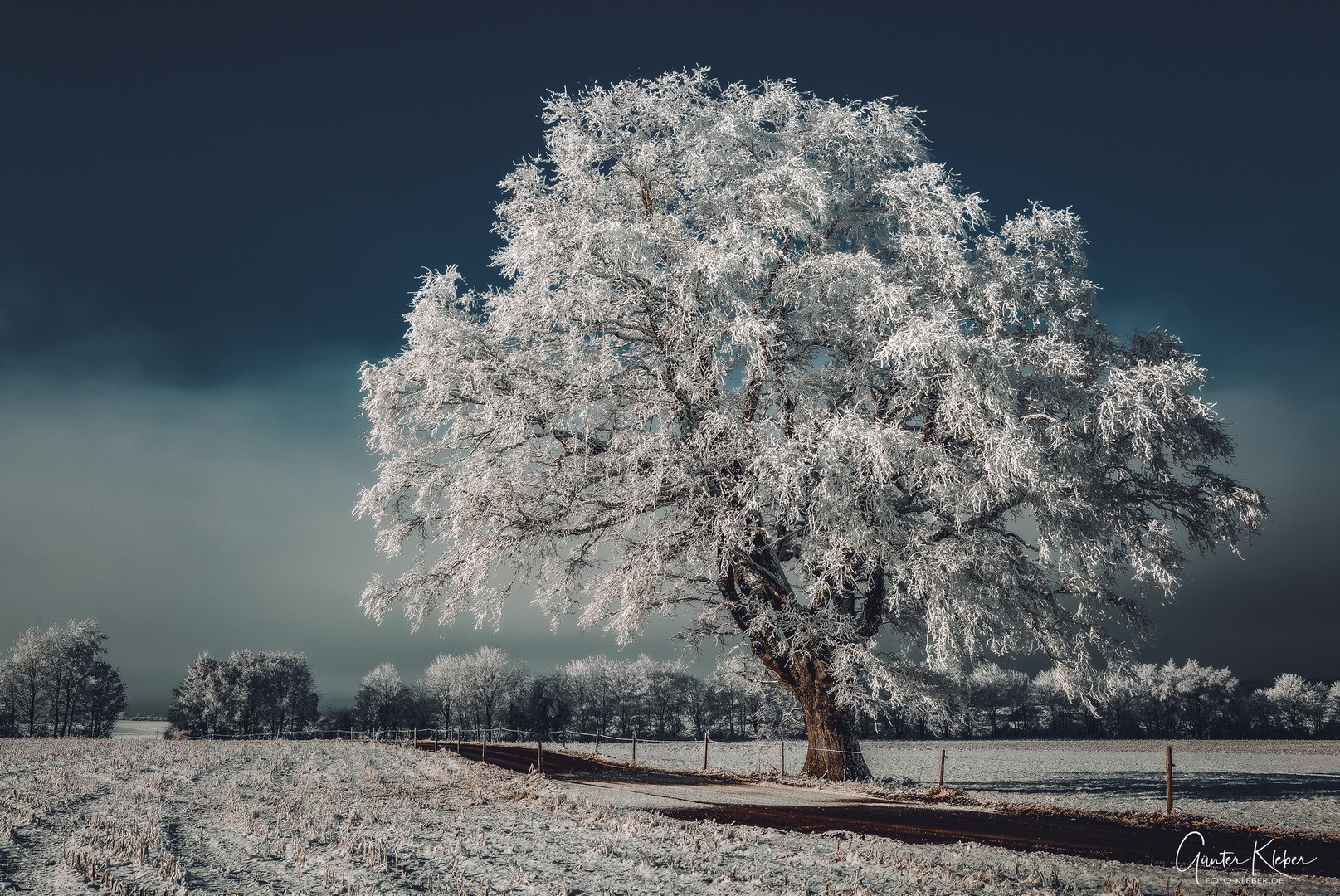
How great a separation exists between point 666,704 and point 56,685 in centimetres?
7532

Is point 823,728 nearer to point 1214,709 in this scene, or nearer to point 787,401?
point 787,401

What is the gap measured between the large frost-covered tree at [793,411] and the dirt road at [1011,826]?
2768mm

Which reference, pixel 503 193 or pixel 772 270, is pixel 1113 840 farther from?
pixel 503 193

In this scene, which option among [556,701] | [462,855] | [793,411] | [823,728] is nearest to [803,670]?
[823,728]

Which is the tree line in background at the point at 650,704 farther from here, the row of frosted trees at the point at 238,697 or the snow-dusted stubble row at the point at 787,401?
the snow-dusted stubble row at the point at 787,401

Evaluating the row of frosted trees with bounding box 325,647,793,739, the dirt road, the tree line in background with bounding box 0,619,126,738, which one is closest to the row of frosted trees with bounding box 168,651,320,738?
the tree line in background with bounding box 0,619,126,738

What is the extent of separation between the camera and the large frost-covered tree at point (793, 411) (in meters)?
14.0

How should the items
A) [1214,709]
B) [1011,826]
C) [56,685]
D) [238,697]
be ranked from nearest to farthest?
[1011,826]
[56,685]
[238,697]
[1214,709]

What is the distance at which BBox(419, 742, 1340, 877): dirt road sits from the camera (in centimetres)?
832

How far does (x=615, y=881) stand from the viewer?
6723 millimetres

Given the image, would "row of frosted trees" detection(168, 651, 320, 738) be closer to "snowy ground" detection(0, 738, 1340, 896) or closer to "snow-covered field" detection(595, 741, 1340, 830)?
"snow-covered field" detection(595, 741, 1340, 830)

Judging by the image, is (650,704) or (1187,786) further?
(650,704)

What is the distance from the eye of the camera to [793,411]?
15.6m

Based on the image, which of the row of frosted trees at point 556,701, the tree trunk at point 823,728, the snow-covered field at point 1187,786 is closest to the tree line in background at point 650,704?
the row of frosted trees at point 556,701
